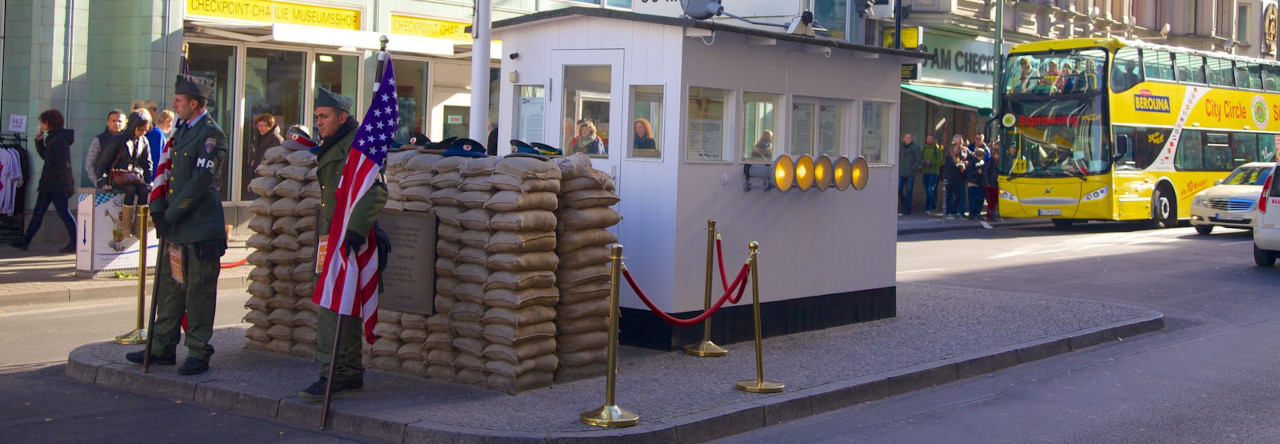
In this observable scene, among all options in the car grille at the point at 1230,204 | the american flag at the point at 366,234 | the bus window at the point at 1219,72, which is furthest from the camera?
the bus window at the point at 1219,72

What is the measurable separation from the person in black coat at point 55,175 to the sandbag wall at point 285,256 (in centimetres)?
735

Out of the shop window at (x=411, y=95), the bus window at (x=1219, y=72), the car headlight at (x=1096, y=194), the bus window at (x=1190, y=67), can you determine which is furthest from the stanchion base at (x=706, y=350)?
the bus window at (x=1219, y=72)

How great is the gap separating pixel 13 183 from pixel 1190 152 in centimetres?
2284

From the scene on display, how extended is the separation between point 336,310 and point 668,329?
9.50 ft

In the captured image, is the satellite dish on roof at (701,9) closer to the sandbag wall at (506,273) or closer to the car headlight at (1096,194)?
the sandbag wall at (506,273)

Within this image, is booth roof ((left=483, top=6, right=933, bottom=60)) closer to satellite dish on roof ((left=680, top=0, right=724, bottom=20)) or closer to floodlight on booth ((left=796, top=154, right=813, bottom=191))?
satellite dish on roof ((left=680, top=0, right=724, bottom=20))

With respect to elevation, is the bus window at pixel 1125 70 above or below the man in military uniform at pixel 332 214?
above

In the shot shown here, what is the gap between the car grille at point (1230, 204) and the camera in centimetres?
2278

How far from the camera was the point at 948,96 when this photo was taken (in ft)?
99.1

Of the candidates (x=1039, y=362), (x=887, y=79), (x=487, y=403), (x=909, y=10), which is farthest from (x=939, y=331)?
(x=909, y=10)

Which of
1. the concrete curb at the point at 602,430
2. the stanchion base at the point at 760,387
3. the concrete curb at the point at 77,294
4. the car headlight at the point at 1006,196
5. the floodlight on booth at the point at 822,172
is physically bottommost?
the concrete curb at the point at 602,430

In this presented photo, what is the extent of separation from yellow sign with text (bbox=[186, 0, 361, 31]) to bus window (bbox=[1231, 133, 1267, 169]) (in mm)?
20044

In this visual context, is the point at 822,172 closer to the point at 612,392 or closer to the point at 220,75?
the point at 612,392

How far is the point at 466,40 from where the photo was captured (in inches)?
830
